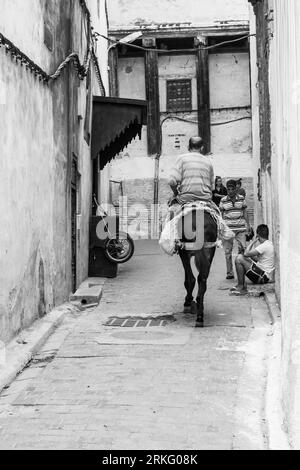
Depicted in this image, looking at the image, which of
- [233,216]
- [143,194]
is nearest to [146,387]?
[233,216]

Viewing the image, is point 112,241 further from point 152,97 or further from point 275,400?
point 152,97

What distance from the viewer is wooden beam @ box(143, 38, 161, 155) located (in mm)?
22031

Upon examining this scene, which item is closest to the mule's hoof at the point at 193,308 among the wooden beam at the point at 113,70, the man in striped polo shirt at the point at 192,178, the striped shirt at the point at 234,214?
the man in striped polo shirt at the point at 192,178

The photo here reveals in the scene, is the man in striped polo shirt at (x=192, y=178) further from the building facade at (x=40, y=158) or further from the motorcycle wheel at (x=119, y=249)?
the motorcycle wheel at (x=119, y=249)

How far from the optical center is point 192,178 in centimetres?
778

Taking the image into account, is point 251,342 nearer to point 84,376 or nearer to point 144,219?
point 84,376

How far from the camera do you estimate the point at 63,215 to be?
9203mm

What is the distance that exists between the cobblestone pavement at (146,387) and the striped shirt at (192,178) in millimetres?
1509

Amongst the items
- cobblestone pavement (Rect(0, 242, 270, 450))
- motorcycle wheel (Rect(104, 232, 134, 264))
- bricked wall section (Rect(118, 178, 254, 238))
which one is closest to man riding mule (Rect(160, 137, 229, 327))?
cobblestone pavement (Rect(0, 242, 270, 450))

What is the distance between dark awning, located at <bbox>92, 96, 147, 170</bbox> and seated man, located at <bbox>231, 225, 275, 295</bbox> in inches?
170

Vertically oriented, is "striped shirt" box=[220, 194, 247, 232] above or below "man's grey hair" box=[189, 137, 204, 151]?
below

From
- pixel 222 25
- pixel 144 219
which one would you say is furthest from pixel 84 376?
pixel 222 25

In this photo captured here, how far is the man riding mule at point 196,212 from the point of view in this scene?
296 inches

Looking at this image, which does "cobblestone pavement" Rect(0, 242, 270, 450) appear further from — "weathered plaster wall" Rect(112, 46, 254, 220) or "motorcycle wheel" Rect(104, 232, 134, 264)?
"weathered plaster wall" Rect(112, 46, 254, 220)
